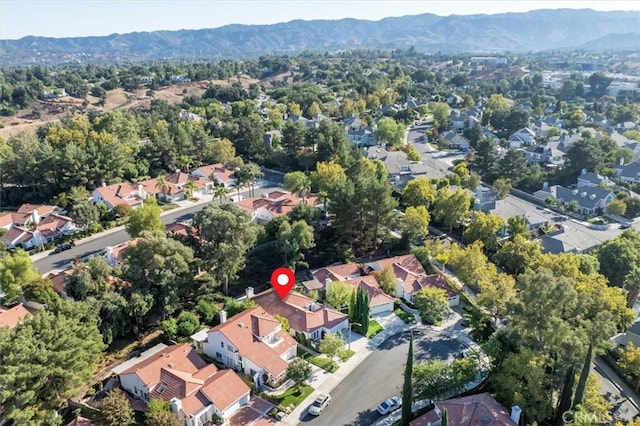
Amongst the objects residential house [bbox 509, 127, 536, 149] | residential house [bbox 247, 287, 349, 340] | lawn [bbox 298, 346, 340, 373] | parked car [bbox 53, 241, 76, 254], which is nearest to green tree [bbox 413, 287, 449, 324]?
residential house [bbox 247, 287, 349, 340]

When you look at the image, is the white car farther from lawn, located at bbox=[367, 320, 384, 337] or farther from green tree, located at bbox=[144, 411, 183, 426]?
green tree, located at bbox=[144, 411, 183, 426]

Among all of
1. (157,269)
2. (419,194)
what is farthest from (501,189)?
(157,269)

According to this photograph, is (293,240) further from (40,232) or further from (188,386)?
(40,232)

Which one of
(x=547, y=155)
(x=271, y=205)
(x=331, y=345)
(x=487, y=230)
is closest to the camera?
(x=331, y=345)

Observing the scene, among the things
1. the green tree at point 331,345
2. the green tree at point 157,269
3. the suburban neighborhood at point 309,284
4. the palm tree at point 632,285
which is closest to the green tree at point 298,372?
the suburban neighborhood at point 309,284

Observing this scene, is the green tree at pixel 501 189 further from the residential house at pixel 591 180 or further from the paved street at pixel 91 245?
the paved street at pixel 91 245

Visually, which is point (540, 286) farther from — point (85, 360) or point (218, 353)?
point (85, 360)
